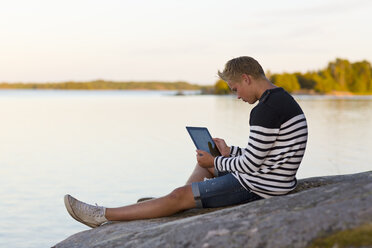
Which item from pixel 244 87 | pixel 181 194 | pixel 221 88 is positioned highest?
pixel 244 87

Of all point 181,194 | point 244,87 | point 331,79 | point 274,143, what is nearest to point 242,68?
point 244,87

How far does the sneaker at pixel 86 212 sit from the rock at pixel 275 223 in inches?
29.9

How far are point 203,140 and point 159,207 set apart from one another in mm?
817

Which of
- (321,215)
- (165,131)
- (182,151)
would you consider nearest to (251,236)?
(321,215)

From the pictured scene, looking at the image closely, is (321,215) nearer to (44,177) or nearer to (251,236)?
(251,236)

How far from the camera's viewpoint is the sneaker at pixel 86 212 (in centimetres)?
545

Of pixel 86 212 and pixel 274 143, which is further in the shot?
pixel 86 212

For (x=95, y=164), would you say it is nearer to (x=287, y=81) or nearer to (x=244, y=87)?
(x=244, y=87)

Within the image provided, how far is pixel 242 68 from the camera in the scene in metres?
4.70

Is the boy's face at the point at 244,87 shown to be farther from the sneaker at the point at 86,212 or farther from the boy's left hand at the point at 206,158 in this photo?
the sneaker at the point at 86,212

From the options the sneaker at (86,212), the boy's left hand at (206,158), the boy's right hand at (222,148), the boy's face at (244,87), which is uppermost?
the boy's face at (244,87)

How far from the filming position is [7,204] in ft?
37.5

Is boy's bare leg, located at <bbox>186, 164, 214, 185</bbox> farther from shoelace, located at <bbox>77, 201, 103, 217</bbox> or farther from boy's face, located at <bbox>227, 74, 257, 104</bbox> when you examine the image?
boy's face, located at <bbox>227, 74, 257, 104</bbox>

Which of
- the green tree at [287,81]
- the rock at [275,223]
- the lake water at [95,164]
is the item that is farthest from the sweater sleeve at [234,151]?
the green tree at [287,81]
